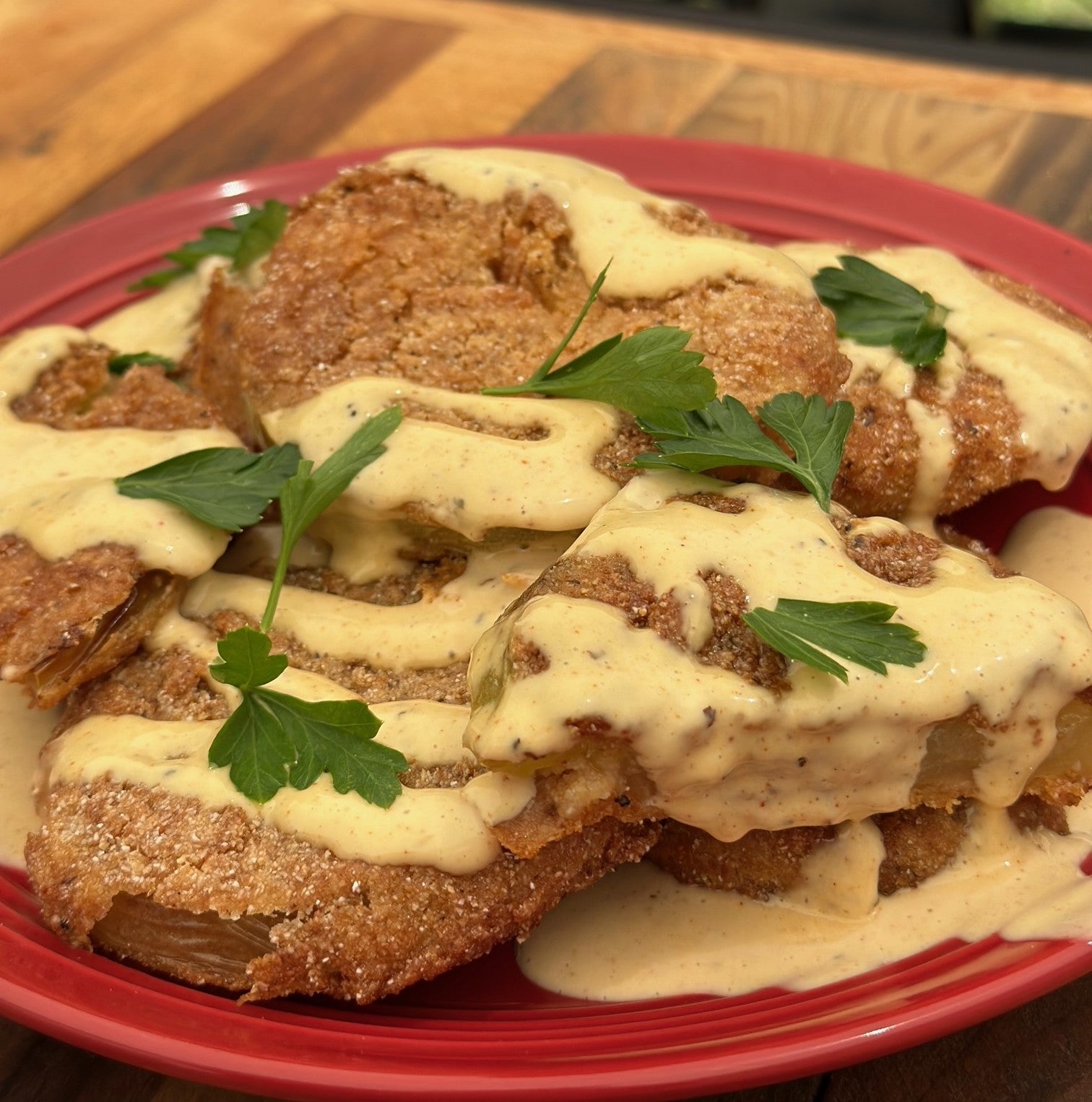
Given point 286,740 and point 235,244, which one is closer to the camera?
point 286,740

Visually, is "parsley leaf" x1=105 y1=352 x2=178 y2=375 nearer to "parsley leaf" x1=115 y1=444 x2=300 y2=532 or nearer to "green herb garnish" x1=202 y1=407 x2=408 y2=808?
"parsley leaf" x1=115 y1=444 x2=300 y2=532

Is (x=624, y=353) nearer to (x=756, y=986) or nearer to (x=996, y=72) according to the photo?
(x=756, y=986)

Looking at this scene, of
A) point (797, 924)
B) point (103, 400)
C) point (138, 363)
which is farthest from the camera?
point (138, 363)

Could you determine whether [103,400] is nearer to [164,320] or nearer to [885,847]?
[164,320]

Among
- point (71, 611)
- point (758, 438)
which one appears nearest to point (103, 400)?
point (71, 611)

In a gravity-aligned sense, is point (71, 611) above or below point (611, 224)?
below

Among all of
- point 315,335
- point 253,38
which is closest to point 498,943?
point 315,335
